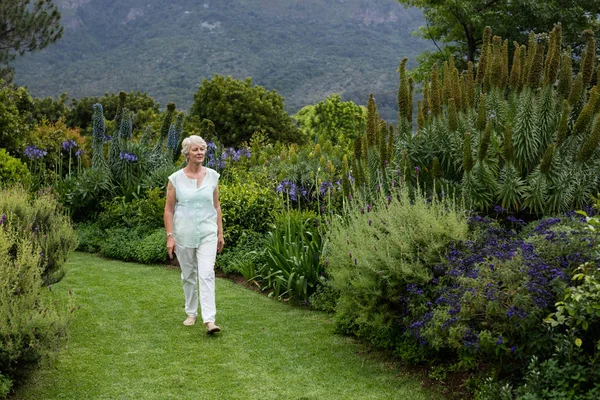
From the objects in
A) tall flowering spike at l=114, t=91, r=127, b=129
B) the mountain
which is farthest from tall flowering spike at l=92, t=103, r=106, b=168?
the mountain

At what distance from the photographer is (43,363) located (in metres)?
4.73

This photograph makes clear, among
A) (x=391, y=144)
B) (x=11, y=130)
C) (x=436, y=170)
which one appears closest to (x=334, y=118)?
(x=11, y=130)

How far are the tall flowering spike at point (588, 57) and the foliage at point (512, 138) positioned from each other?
0.02 m

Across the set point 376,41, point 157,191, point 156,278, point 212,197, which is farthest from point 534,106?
point 376,41

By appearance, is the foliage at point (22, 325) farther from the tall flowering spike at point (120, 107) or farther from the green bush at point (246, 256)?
the tall flowering spike at point (120, 107)

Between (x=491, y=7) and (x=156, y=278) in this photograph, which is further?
(x=491, y=7)

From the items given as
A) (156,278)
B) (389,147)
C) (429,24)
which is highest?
(429,24)

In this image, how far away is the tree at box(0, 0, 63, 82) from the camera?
91.0 ft

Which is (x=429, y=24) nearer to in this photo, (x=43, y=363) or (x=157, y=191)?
(x=157, y=191)

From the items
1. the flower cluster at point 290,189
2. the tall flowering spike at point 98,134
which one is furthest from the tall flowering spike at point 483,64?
the tall flowering spike at point 98,134

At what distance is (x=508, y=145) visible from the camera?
6.66 meters

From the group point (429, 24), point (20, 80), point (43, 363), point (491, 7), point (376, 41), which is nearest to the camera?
point (43, 363)

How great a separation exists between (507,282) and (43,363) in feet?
11.3

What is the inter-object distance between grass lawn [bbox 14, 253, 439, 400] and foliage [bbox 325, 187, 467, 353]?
0.43 metres
